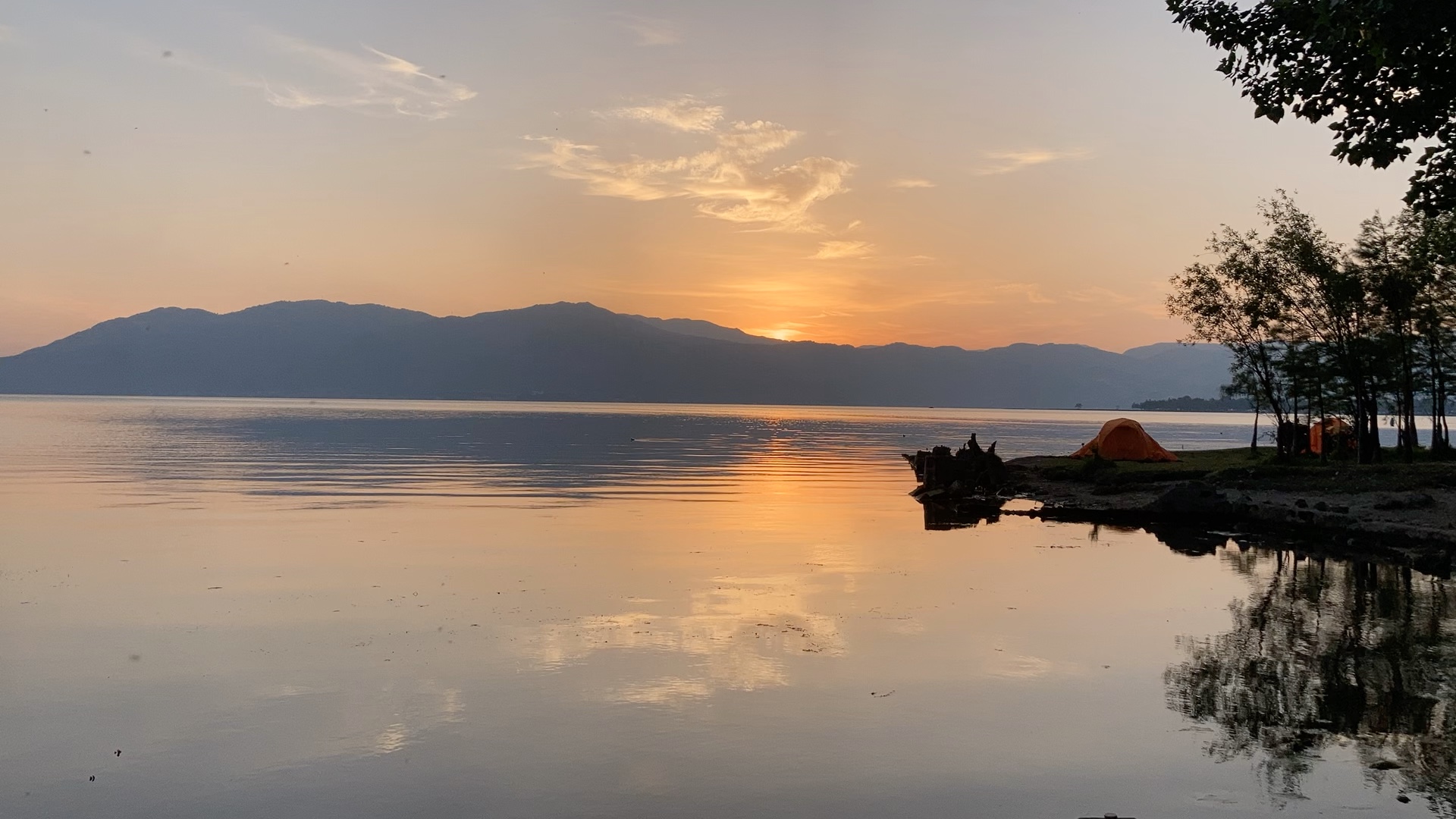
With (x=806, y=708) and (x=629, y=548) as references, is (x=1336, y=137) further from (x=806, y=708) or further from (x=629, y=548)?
(x=629, y=548)

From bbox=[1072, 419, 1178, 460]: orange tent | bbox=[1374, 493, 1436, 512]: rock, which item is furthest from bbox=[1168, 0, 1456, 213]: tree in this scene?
bbox=[1072, 419, 1178, 460]: orange tent

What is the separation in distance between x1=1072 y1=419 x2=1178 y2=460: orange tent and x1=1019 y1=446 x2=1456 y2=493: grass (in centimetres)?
138

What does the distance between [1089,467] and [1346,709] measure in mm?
37643

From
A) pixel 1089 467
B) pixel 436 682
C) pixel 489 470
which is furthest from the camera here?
pixel 489 470

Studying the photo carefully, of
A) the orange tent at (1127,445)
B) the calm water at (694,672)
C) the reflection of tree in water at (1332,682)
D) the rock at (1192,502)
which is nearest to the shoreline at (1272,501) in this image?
the rock at (1192,502)

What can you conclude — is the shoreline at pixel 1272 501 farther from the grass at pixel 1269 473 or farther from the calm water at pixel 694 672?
the calm water at pixel 694 672

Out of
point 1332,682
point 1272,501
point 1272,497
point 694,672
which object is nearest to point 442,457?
point 1272,497

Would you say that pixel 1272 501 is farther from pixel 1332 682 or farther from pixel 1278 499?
pixel 1332 682

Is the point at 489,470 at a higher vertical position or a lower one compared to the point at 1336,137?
lower

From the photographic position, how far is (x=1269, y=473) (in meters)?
43.2

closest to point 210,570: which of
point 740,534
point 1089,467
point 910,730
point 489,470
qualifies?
point 740,534

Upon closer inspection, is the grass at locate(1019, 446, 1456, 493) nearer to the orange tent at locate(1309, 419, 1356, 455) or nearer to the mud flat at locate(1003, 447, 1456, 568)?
the mud flat at locate(1003, 447, 1456, 568)

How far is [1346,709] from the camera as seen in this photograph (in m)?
12.3

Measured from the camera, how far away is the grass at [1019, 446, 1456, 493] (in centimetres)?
3753
